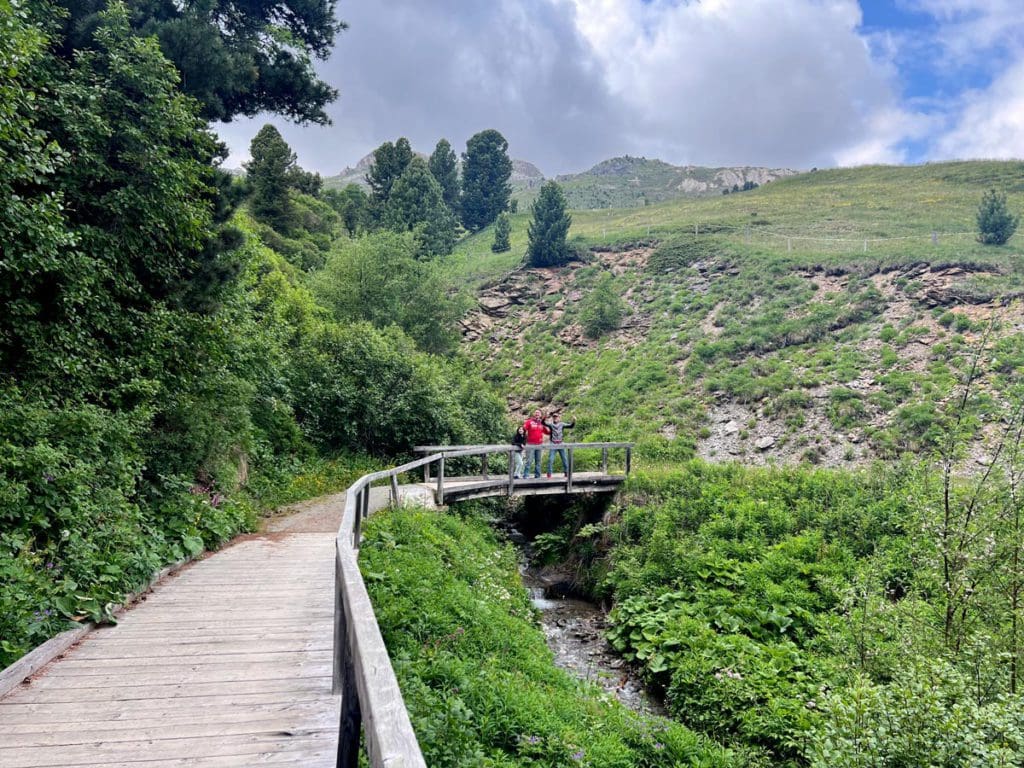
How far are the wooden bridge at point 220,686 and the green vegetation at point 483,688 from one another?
927mm

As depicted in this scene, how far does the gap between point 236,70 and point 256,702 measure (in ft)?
37.2

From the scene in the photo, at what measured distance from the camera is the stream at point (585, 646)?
28.0 ft

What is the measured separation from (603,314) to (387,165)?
30.0 m

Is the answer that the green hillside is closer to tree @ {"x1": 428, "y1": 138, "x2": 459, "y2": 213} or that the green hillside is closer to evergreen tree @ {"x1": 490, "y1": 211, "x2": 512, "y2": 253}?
evergreen tree @ {"x1": 490, "y1": 211, "x2": 512, "y2": 253}

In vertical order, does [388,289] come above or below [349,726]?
above

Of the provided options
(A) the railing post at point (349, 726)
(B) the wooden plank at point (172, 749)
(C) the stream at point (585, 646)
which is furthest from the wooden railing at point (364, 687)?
(C) the stream at point (585, 646)

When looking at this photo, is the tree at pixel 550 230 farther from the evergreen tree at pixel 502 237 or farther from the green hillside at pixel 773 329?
the evergreen tree at pixel 502 237

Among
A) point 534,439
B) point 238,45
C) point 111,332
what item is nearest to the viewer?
point 111,332

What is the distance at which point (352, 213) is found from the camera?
52.7 meters

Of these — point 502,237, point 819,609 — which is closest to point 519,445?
point 819,609

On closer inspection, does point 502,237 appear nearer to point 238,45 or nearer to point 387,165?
point 387,165

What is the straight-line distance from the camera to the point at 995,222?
30750 millimetres

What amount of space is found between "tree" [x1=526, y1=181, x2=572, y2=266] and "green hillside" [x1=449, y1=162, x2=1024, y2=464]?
1.31m

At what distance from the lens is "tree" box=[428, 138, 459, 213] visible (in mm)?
69875
